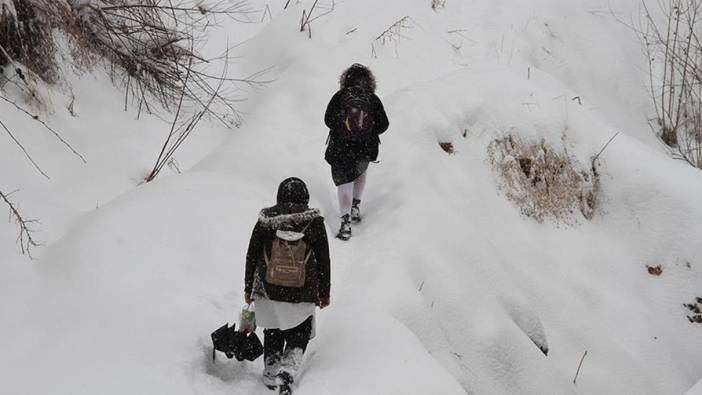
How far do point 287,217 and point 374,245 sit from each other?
195 cm

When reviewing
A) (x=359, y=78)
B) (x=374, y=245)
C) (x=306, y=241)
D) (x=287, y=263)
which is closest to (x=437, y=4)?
(x=359, y=78)

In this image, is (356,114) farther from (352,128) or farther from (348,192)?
(348,192)

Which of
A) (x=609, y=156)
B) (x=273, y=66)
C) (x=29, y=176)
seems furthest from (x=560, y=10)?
(x=29, y=176)

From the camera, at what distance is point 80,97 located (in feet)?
21.3

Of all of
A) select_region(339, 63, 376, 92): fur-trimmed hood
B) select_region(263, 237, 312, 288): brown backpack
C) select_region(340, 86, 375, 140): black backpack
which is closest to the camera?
select_region(263, 237, 312, 288): brown backpack

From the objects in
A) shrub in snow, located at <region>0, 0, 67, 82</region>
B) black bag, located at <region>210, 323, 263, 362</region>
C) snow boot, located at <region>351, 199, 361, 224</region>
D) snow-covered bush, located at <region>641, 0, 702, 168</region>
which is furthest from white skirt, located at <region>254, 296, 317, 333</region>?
snow-covered bush, located at <region>641, 0, 702, 168</region>

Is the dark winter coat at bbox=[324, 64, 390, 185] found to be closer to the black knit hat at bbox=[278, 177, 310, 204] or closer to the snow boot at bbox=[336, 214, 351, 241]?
the snow boot at bbox=[336, 214, 351, 241]

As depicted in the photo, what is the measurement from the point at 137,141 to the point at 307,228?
13.3ft

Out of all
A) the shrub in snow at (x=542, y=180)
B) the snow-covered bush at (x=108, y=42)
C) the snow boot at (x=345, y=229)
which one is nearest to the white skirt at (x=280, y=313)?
the snow boot at (x=345, y=229)

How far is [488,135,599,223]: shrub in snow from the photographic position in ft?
21.9

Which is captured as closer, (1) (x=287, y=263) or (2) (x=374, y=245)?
(1) (x=287, y=263)

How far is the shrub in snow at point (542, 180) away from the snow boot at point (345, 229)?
2.23 metres

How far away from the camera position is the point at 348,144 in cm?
507

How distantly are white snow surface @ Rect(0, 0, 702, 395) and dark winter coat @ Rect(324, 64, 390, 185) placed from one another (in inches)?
22.8
